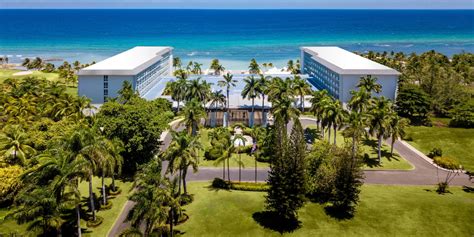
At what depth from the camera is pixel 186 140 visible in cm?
4244

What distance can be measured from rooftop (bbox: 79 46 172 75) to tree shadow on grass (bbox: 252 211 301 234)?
4977 centimetres

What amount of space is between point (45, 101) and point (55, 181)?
119ft

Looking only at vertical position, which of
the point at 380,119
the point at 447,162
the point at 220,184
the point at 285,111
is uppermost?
the point at 285,111

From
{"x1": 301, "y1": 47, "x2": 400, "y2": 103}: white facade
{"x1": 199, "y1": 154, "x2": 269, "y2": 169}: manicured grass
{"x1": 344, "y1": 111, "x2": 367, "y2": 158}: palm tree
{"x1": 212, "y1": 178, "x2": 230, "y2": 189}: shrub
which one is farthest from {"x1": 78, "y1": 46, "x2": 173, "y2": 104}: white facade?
{"x1": 344, "y1": 111, "x2": 367, "y2": 158}: palm tree

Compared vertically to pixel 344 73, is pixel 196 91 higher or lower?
lower

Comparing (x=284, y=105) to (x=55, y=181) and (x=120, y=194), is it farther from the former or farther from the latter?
(x=55, y=181)

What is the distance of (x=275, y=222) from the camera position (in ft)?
138

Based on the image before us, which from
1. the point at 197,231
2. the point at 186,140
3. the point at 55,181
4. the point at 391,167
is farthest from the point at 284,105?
the point at 55,181

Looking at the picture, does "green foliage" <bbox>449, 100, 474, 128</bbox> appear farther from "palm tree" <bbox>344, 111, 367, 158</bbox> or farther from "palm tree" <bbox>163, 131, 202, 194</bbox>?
"palm tree" <bbox>163, 131, 202, 194</bbox>

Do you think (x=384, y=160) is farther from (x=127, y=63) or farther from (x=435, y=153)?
(x=127, y=63)

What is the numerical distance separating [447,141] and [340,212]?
3451 centimetres

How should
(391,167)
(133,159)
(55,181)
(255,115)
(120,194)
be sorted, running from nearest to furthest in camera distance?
(55,181), (120,194), (133,159), (391,167), (255,115)

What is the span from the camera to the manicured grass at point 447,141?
6241 cm

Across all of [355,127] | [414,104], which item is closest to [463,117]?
[414,104]
